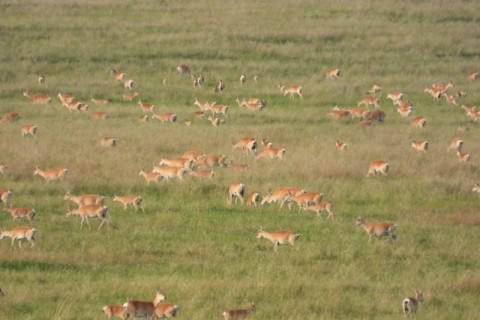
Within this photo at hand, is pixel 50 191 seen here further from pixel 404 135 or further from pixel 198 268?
pixel 404 135

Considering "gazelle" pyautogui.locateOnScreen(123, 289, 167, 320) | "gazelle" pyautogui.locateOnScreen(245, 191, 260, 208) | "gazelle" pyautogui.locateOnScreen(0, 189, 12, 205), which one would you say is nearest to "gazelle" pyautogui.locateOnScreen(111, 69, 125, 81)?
"gazelle" pyautogui.locateOnScreen(245, 191, 260, 208)

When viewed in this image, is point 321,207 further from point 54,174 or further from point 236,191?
point 54,174

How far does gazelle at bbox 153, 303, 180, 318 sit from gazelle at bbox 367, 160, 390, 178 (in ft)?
34.3

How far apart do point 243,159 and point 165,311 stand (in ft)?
A: 38.2

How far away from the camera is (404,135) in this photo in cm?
2731

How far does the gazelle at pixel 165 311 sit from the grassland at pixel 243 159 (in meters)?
0.33

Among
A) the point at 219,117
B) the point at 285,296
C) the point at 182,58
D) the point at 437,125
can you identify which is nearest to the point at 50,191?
the point at 285,296

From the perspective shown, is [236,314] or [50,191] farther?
[50,191]

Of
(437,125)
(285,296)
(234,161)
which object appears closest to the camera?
(285,296)

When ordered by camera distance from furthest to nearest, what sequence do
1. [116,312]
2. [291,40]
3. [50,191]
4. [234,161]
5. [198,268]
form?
1. [291,40]
2. [234,161]
3. [50,191]
4. [198,268]
5. [116,312]

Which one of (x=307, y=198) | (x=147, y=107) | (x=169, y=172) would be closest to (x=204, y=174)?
(x=169, y=172)

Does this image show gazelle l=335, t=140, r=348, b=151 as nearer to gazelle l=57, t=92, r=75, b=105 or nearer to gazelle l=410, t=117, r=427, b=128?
gazelle l=410, t=117, r=427, b=128

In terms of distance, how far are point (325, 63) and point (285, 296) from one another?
25034 mm

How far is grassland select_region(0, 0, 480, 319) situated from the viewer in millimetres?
13984
